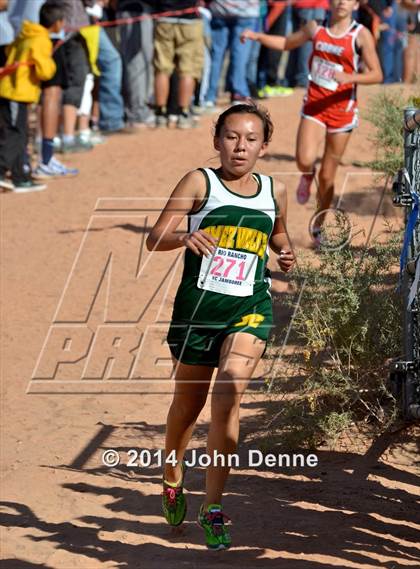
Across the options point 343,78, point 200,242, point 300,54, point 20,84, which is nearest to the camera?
point 200,242

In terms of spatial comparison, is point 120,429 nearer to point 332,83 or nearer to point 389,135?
point 332,83

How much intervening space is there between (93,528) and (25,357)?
2.75 metres

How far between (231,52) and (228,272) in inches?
394

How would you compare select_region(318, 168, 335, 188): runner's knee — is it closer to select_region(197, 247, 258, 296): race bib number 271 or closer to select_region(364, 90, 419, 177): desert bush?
select_region(364, 90, 419, 177): desert bush

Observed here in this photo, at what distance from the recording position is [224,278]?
5.06 metres

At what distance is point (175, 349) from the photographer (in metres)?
5.22

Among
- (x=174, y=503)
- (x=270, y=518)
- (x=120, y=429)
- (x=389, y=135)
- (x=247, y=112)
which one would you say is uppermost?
(x=247, y=112)

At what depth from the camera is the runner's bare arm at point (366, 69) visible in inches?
369

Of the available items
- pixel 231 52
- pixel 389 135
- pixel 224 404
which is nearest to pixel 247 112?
pixel 224 404

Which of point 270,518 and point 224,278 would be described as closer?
point 224,278

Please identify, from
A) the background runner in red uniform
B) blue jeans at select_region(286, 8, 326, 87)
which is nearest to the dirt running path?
the background runner in red uniform

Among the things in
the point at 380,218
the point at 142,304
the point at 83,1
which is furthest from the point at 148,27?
the point at 142,304

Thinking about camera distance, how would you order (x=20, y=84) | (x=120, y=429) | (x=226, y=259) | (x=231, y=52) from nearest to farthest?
(x=226, y=259), (x=120, y=429), (x=20, y=84), (x=231, y=52)

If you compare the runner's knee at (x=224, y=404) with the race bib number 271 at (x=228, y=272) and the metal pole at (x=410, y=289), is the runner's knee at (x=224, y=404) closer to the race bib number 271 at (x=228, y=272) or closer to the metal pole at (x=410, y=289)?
the race bib number 271 at (x=228, y=272)
